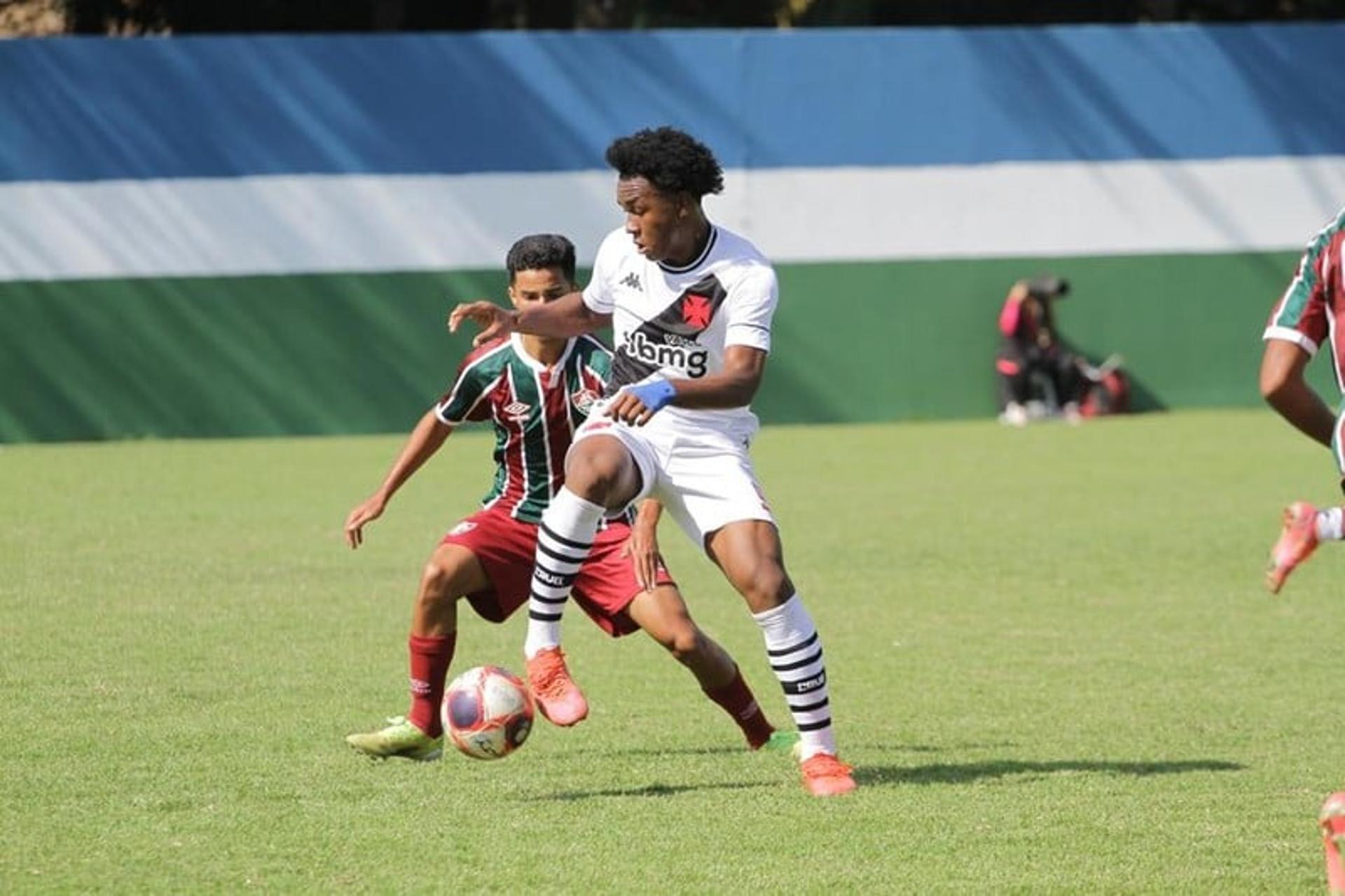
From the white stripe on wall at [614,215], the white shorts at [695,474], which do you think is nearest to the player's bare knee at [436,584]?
the white shorts at [695,474]

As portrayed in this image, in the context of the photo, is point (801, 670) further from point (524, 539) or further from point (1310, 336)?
point (1310, 336)

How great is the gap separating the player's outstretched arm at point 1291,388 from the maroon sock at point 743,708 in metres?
2.84

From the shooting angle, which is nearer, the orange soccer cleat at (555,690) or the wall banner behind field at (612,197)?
the orange soccer cleat at (555,690)

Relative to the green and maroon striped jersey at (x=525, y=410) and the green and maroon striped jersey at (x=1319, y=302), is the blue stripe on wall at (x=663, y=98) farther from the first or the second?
the green and maroon striped jersey at (x=1319, y=302)

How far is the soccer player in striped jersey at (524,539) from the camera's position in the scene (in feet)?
26.7

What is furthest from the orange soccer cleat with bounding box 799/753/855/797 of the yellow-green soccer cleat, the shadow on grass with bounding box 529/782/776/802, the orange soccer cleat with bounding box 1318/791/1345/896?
the orange soccer cleat with bounding box 1318/791/1345/896

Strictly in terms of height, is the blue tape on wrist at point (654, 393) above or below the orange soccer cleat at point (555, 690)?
above

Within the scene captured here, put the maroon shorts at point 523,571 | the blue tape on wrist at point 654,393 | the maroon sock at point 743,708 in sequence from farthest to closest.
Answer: the maroon sock at point 743,708, the maroon shorts at point 523,571, the blue tape on wrist at point 654,393

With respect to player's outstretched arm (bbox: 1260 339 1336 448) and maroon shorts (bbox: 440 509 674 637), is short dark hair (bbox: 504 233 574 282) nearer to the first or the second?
maroon shorts (bbox: 440 509 674 637)

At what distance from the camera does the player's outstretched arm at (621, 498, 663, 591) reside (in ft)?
25.7

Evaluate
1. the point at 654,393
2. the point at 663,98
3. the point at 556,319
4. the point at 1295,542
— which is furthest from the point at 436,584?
the point at 663,98

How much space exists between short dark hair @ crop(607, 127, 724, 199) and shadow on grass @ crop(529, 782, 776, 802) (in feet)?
6.27

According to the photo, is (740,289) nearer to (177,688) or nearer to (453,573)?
(453,573)

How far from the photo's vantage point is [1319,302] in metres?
6.07
